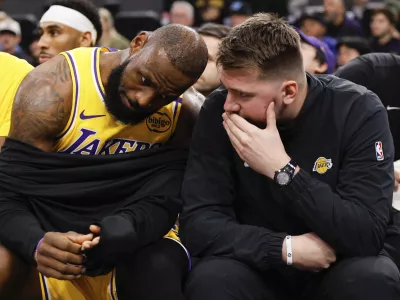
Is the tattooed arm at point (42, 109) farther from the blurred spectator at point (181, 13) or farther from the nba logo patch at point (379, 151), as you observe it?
the blurred spectator at point (181, 13)

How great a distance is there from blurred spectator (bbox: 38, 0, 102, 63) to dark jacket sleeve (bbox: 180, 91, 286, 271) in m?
2.23

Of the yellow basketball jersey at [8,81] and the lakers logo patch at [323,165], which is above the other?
the yellow basketball jersey at [8,81]

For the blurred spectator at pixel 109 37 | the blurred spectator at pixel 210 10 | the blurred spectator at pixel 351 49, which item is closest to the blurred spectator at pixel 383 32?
the blurred spectator at pixel 351 49

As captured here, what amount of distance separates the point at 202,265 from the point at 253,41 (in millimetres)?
887

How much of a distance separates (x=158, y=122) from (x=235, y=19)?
23.9 ft

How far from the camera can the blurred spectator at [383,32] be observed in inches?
354

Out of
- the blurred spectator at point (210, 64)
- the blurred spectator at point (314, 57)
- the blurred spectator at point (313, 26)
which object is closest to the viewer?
the blurred spectator at point (210, 64)

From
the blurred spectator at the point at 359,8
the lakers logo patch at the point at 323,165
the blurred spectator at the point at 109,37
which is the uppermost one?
the lakers logo patch at the point at 323,165

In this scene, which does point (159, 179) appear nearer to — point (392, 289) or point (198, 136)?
point (198, 136)

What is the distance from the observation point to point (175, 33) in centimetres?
310

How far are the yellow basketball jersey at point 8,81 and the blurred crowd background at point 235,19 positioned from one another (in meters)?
4.11

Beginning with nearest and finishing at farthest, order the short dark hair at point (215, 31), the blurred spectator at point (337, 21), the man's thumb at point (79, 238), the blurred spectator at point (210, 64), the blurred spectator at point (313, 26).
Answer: the man's thumb at point (79, 238)
the blurred spectator at point (210, 64)
the short dark hair at point (215, 31)
the blurred spectator at point (313, 26)
the blurred spectator at point (337, 21)

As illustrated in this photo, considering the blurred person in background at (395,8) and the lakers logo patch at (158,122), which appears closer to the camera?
the lakers logo patch at (158,122)

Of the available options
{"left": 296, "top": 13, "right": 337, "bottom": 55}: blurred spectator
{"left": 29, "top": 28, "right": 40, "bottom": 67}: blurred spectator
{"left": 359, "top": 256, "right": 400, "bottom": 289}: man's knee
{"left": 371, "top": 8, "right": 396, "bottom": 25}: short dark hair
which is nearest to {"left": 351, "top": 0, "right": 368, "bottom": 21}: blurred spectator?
{"left": 371, "top": 8, "right": 396, "bottom": 25}: short dark hair
